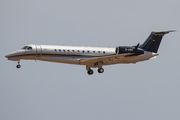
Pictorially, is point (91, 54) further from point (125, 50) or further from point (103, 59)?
point (125, 50)

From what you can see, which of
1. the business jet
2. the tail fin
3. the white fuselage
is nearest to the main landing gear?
the business jet

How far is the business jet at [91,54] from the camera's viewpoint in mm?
39062

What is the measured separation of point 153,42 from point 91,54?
8.48 m

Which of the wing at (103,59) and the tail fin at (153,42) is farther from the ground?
the tail fin at (153,42)

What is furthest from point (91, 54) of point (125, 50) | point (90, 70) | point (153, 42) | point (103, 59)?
point (153, 42)

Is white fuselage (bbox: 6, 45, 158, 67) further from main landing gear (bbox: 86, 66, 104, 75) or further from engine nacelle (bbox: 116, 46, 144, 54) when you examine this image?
main landing gear (bbox: 86, 66, 104, 75)

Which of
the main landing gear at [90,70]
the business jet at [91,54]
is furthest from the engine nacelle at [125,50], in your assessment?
the main landing gear at [90,70]

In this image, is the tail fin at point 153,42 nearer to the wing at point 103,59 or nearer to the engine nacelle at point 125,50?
the engine nacelle at point 125,50

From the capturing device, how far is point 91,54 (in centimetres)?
4103

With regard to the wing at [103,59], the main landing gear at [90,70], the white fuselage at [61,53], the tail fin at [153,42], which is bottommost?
the main landing gear at [90,70]

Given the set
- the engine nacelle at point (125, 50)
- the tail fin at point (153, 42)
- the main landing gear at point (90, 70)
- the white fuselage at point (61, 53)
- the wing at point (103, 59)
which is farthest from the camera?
the tail fin at point (153, 42)

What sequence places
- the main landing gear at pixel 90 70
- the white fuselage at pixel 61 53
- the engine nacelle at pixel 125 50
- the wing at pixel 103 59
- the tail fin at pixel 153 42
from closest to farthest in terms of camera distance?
the white fuselage at pixel 61 53 < the wing at pixel 103 59 < the engine nacelle at pixel 125 50 < the main landing gear at pixel 90 70 < the tail fin at pixel 153 42

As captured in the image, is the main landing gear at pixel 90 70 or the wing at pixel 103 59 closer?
the wing at pixel 103 59

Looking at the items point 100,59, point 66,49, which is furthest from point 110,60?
point 66,49
